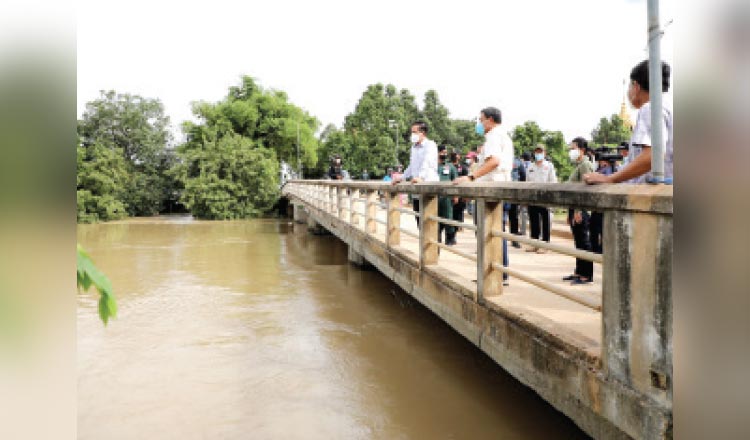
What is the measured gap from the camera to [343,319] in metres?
8.29

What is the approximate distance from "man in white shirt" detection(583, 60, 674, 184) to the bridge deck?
0.98 metres

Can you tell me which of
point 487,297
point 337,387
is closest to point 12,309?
point 487,297

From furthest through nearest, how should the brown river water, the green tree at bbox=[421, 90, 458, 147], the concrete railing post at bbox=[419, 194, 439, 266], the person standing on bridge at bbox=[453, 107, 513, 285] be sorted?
1. the green tree at bbox=[421, 90, 458, 147]
2. the concrete railing post at bbox=[419, 194, 439, 266]
3. the person standing on bridge at bbox=[453, 107, 513, 285]
4. the brown river water

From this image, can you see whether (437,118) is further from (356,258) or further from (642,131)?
(642,131)

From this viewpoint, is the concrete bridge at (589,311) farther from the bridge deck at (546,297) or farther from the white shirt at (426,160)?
the white shirt at (426,160)

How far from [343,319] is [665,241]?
6.28m

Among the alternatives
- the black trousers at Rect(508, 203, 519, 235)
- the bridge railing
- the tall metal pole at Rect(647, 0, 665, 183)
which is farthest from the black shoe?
the tall metal pole at Rect(647, 0, 665, 183)

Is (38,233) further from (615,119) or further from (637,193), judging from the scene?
(615,119)

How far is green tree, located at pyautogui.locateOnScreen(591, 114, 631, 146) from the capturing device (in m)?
53.5

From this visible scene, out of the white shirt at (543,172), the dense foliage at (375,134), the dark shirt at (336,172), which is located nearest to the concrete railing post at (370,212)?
the white shirt at (543,172)

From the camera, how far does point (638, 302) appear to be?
2613 mm

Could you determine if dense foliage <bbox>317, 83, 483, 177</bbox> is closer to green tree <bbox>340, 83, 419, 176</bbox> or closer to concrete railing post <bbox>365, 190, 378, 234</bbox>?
green tree <bbox>340, 83, 419, 176</bbox>

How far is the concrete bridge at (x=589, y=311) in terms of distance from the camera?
2.49m

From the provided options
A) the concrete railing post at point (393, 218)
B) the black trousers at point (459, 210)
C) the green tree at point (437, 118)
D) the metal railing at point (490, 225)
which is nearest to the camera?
the metal railing at point (490, 225)
